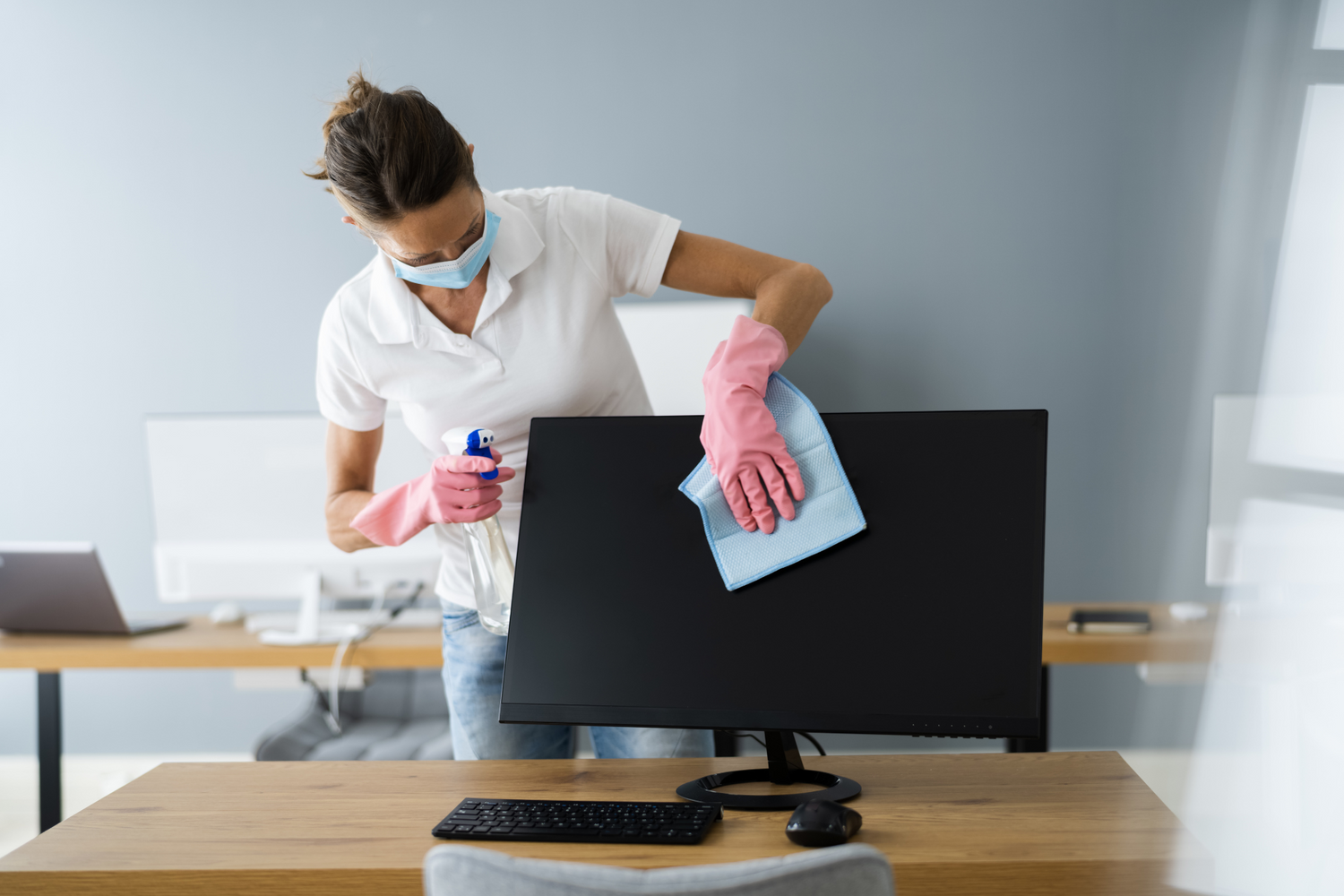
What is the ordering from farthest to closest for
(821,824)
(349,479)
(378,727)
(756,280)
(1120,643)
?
(378,727) < (1120,643) < (349,479) < (756,280) < (821,824)

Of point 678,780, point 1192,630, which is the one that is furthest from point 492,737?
point 1192,630

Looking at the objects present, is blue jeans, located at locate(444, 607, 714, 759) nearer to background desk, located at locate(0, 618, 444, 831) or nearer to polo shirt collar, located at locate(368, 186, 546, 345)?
polo shirt collar, located at locate(368, 186, 546, 345)

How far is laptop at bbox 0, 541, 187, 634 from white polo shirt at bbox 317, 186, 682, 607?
1245 millimetres

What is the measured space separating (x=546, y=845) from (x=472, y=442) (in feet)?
1.47

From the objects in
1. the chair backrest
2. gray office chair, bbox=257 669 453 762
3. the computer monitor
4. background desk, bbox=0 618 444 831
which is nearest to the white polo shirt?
the computer monitor

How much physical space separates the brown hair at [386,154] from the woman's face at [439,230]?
1cm

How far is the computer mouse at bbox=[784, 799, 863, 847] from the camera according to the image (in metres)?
0.79

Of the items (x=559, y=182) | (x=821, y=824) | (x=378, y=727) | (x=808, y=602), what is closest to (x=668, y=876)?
(x=821, y=824)

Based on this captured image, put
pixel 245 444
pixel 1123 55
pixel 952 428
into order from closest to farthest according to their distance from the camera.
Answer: pixel 952 428 < pixel 245 444 < pixel 1123 55

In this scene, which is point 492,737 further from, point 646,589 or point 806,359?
point 806,359

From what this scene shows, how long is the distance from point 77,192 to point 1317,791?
133 inches

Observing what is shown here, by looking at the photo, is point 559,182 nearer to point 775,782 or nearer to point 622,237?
point 622,237

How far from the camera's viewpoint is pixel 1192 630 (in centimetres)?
42

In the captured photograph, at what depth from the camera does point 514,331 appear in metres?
1.21
